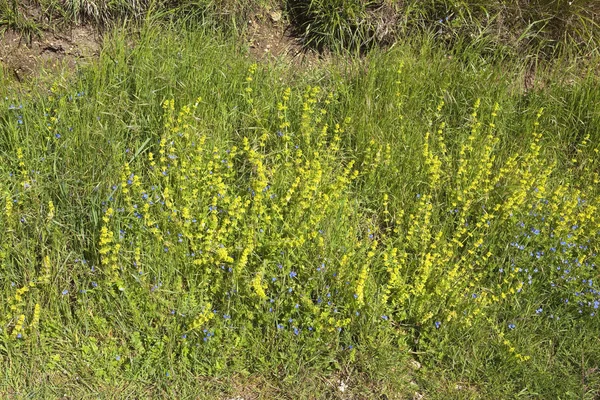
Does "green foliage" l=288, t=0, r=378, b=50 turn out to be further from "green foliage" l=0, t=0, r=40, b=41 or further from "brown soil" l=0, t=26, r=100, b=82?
"green foliage" l=0, t=0, r=40, b=41

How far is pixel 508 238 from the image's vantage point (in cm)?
383

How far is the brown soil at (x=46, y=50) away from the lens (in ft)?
14.7

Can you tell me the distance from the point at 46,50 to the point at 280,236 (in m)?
2.30

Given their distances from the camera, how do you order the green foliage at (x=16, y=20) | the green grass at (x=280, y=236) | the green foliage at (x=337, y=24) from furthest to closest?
the green foliage at (x=337, y=24)
the green foliage at (x=16, y=20)
the green grass at (x=280, y=236)

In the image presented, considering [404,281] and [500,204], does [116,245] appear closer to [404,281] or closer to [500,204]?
[404,281]

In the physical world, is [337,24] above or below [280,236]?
above

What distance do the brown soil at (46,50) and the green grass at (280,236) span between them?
0.34 m

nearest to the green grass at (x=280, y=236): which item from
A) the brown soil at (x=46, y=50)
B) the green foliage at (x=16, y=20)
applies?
the brown soil at (x=46, y=50)

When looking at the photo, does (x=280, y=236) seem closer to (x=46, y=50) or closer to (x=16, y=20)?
(x=46, y=50)

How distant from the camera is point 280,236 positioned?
351 centimetres

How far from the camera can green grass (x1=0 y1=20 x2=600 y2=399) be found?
3242mm

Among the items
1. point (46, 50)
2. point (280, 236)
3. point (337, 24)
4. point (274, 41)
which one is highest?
point (337, 24)

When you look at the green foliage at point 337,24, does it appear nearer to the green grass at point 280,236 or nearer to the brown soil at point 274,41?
the brown soil at point 274,41

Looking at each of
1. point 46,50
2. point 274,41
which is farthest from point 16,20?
point 274,41
